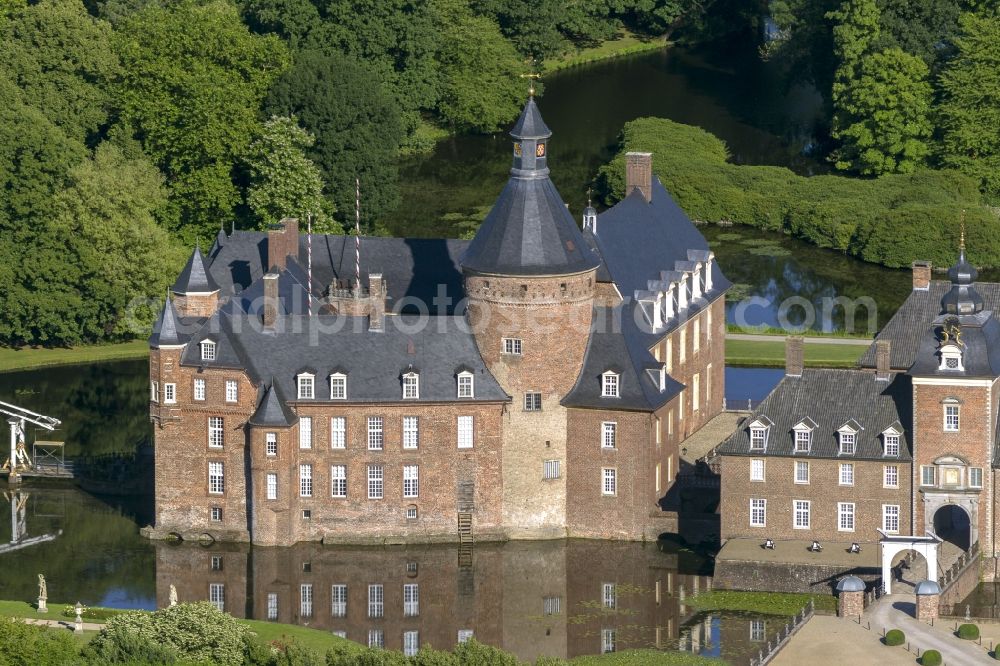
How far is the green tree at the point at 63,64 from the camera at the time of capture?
177500 mm

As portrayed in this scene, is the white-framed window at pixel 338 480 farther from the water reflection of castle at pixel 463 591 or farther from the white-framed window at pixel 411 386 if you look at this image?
the white-framed window at pixel 411 386

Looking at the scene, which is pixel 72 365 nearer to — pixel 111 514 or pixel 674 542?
pixel 111 514

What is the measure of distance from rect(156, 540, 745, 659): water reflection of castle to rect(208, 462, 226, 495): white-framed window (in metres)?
2.34

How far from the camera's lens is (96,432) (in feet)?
497

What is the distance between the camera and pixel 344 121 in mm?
176750

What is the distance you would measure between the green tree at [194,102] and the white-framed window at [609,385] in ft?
152

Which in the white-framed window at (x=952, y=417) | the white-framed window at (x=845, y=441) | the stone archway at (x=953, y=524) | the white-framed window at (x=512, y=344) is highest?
the white-framed window at (x=512, y=344)

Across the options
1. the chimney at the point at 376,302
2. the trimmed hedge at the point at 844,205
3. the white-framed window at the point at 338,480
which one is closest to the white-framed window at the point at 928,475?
the chimney at the point at 376,302

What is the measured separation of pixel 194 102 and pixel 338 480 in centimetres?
4732

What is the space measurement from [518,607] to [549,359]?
11.6 metres

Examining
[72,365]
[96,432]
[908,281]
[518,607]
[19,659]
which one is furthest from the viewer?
[908,281]

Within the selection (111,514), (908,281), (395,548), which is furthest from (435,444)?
(908,281)

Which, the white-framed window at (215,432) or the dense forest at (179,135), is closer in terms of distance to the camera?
the white-framed window at (215,432)

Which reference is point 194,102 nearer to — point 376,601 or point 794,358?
point 376,601
